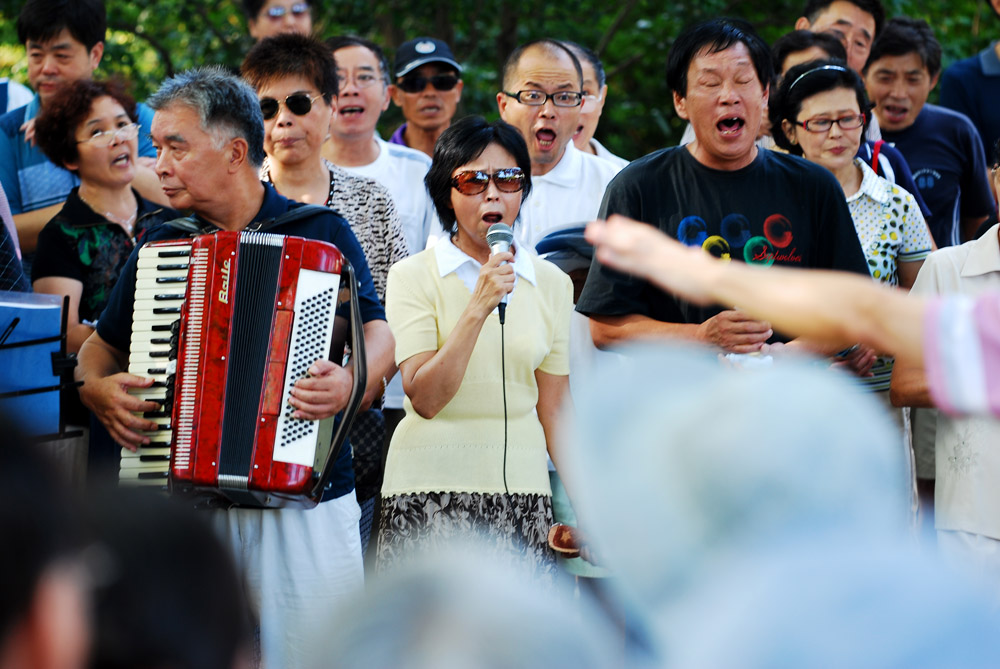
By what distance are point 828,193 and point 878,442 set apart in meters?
2.86

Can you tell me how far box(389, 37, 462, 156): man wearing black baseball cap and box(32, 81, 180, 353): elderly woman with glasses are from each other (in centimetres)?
168

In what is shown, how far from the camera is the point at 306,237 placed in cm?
365

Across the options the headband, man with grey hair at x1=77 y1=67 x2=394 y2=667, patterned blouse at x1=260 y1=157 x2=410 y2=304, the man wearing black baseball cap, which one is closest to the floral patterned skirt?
man with grey hair at x1=77 y1=67 x2=394 y2=667

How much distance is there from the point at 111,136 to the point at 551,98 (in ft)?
6.57

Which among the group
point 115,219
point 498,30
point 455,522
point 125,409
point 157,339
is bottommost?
point 455,522

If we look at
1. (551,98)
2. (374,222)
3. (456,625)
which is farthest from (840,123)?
(456,625)

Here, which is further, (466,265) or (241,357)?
(466,265)

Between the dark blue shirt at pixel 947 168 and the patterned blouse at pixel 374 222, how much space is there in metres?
2.75

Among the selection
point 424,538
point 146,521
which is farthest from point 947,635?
point 424,538

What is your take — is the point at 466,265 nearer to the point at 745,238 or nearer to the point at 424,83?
the point at 745,238

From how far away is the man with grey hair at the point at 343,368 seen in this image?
361cm

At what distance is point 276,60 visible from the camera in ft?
15.6

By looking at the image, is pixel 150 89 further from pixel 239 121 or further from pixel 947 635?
pixel 947 635

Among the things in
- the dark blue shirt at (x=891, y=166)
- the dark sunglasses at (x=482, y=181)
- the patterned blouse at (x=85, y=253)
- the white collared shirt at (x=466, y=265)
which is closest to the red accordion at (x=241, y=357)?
the white collared shirt at (x=466, y=265)
